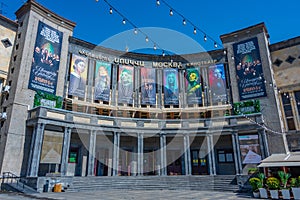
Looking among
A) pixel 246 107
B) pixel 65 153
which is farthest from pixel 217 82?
pixel 65 153

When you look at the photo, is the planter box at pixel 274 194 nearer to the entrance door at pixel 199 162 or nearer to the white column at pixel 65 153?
the entrance door at pixel 199 162

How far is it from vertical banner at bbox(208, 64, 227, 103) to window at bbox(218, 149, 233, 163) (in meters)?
6.24

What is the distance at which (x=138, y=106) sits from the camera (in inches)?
1156

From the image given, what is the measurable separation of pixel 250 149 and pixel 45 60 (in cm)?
2394

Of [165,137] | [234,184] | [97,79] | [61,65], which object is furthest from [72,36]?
[234,184]

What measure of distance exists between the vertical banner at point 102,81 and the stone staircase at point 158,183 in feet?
33.9

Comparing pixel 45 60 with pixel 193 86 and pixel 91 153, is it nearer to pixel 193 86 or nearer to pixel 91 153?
pixel 91 153

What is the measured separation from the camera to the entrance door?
27.2 metres

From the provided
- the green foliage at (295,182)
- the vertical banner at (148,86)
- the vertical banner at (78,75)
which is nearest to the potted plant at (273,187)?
the green foliage at (295,182)

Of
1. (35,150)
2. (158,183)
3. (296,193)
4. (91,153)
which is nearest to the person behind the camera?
(296,193)

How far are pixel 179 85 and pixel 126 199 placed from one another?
20.4m

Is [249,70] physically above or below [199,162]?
above

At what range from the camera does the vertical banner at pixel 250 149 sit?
2272 centimetres

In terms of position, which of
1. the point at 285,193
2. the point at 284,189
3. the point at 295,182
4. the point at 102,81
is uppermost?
the point at 102,81
